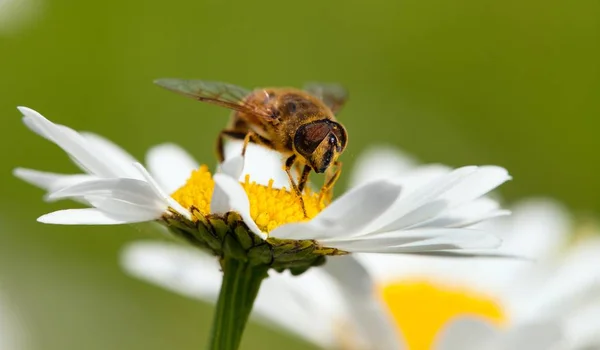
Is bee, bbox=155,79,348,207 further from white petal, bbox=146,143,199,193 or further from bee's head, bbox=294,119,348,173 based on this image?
white petal, bbox=146,143,199,193

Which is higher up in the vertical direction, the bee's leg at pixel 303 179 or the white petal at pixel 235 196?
the bee's leg at pixel 303 179

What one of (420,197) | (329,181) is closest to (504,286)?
(329,181)

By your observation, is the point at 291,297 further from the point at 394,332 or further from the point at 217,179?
the point at 217,179

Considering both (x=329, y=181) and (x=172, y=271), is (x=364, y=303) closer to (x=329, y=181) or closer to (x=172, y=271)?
(x=329, y=181)

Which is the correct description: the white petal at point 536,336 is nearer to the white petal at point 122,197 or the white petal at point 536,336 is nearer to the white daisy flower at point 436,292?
the white daisy flower at point 436,292

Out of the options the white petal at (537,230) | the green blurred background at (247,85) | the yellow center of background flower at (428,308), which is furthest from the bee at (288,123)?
the green blurred background at (247,85)

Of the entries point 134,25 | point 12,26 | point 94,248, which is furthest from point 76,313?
point 134,25

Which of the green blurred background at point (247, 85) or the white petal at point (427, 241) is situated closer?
the white petal at point (427, 241)
